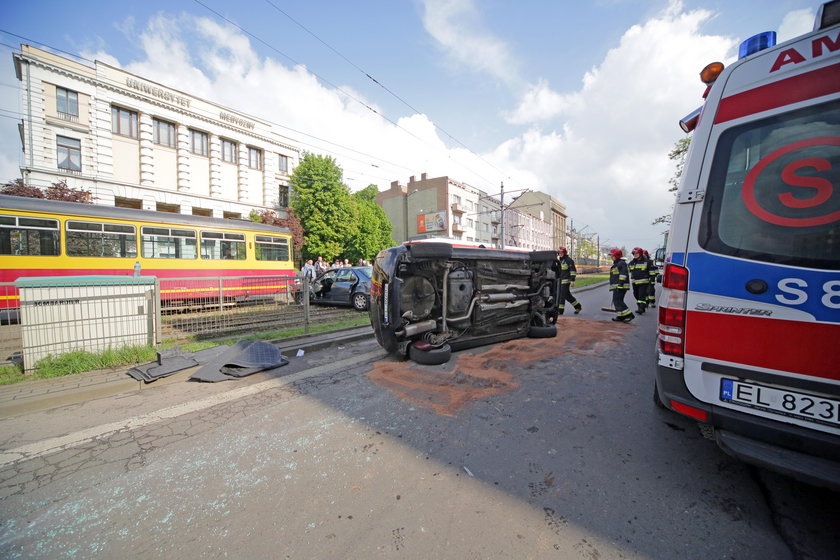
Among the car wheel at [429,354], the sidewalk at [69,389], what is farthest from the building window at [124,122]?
the car wheel at [429,354]

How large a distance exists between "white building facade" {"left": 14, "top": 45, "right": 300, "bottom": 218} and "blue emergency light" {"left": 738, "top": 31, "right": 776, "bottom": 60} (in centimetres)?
2496

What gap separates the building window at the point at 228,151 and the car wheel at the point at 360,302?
64.7 ft

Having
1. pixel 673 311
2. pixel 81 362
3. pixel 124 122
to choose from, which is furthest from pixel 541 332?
pixel 124 122

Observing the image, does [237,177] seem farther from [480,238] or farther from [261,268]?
[480,238]

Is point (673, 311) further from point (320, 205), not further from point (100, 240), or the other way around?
point (320, 205)

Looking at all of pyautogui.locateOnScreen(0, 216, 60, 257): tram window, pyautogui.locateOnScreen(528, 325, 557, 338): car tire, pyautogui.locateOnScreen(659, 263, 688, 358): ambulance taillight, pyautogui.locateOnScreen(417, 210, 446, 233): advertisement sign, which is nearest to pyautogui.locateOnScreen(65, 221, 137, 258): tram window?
pyautogui.locateOnScreen(0, 216, 60, 257): tram window

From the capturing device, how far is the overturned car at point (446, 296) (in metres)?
4.34

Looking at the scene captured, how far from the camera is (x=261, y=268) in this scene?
1248 cm

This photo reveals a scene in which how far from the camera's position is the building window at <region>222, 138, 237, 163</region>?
22502 millimetres

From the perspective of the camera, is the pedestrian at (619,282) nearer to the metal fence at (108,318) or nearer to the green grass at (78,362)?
the metal fence at (108,318)

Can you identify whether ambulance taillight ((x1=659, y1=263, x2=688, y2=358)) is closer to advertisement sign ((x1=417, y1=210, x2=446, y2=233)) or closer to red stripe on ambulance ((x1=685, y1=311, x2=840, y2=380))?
red stripe on ambulance ((x1=685, y1=311, x2=840, y2=380))

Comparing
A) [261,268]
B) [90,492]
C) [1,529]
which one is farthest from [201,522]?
A: [261,268]

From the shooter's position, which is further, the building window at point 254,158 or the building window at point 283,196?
the building window at point 283,196

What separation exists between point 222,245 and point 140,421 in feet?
32.5
